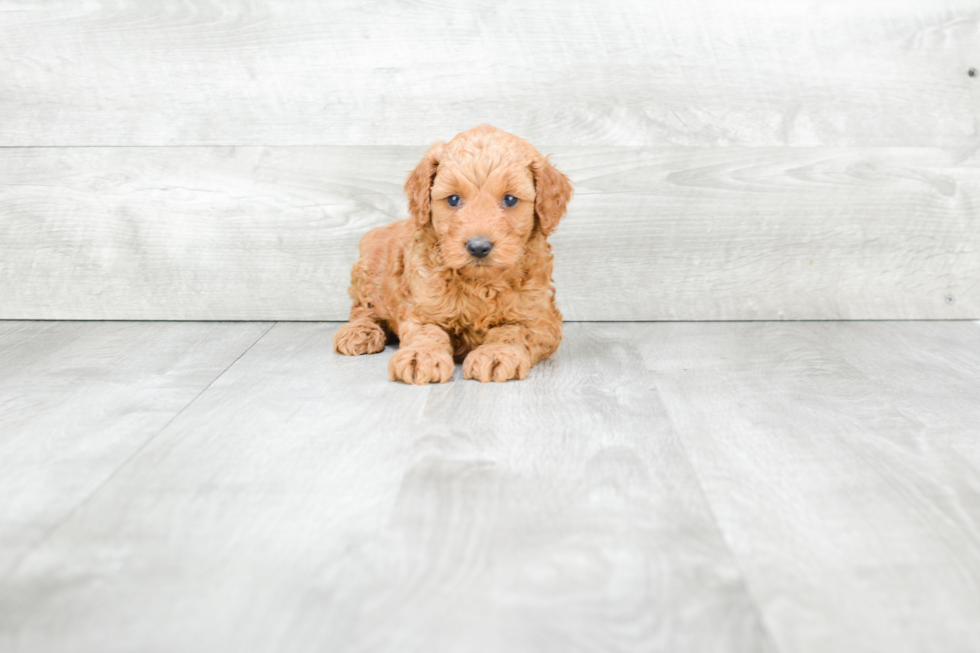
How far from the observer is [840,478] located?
1595mm

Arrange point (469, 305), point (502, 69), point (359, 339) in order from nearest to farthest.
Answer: point (469, 305) → point (359, 339) → point (502, 69)

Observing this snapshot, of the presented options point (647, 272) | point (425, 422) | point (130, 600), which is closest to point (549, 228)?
point (425, 422)

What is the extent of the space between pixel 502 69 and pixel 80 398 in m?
1.80

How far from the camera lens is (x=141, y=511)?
1440 mm

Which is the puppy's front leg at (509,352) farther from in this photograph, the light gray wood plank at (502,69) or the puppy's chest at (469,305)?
the light gray wood plank at (502,69)

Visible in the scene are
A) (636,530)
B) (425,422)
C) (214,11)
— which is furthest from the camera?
(214,11)

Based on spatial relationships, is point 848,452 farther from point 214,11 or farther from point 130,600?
point 214,11

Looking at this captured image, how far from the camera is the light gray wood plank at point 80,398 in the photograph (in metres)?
1.50

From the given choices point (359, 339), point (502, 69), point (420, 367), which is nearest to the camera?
point (420, 367)

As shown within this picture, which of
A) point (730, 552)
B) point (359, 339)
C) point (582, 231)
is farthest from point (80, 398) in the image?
point (582, 231)

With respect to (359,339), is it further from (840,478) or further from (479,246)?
(840,478)

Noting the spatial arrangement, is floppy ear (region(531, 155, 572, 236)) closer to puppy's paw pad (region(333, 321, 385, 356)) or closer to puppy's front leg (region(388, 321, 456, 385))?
puppy's front leg (region(388, 321, 456, 385))

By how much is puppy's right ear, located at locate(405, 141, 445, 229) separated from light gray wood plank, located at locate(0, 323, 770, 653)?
54 centimetres

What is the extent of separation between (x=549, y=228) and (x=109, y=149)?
1809 millimetres
